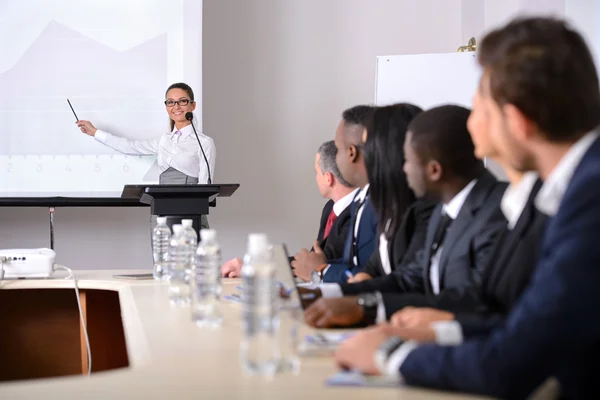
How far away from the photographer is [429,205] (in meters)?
2.55

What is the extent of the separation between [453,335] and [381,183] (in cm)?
130

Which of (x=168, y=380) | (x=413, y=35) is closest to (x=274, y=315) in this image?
(x=168, y=380)

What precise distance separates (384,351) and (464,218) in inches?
31.6

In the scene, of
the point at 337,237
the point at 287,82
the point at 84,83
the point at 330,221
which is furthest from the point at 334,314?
the point at 287,82

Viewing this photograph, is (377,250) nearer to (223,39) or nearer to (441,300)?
(441,300)

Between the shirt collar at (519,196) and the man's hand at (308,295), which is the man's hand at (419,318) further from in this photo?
the man's hand at (308,295)

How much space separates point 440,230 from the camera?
6.97 ft

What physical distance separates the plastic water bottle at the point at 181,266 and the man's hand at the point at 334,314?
0.55m

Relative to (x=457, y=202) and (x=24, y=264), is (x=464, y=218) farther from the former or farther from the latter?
(x=24, y=264)

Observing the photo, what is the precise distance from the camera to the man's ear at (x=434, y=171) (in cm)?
214

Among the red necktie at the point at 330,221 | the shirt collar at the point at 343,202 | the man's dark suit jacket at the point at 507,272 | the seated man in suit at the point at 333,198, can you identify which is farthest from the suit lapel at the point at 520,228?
the red necktie at the point at 330,221

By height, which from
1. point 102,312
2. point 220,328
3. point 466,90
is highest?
point 466,90

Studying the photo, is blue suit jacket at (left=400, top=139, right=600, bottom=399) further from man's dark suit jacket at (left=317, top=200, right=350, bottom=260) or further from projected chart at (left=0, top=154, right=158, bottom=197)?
projected chart at (left=0, top=154, right=158, bottom=197)

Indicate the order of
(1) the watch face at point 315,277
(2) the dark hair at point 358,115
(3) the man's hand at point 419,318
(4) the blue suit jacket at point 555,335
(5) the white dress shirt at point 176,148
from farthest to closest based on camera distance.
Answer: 1. (5) the white dress shirt at point 176,148
2. (2) the dark hair at point 358,115
3. (1) the watch face at point 315,277
4. (3) the man's hand at point 419,318
5. (4) the blue suit jacket at point 555,335
